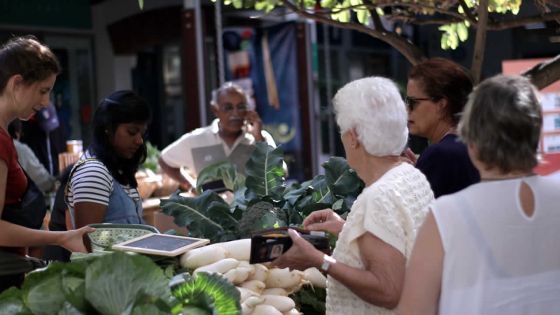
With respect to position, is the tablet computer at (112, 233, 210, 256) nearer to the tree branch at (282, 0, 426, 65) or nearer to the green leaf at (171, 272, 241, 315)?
the green leaf at (171, 272, 241, 315)

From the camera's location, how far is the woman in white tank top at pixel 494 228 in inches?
78.5

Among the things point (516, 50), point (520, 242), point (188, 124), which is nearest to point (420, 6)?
point (520, 242)

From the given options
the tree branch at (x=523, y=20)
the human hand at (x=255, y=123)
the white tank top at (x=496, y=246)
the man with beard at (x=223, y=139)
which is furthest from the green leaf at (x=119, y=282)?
the human hand at (x=255, y=123)

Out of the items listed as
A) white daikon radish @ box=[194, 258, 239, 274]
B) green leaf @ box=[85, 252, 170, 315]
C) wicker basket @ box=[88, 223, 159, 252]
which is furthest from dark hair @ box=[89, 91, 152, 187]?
green leaf @ box=[85, 252, 170, 315]

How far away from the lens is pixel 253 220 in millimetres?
3201

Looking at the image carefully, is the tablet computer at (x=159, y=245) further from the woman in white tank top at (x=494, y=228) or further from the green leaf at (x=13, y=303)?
the woman in white tank top at (x=494, y=228)

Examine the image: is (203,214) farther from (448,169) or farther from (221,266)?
(448,169)

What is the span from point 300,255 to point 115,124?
1.44m

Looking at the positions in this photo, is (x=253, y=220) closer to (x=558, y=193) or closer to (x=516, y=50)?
(x=558, y=193)

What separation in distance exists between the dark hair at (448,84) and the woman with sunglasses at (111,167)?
3.83 feet

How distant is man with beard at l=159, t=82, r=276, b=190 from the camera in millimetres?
5945

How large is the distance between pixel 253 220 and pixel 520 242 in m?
1.36

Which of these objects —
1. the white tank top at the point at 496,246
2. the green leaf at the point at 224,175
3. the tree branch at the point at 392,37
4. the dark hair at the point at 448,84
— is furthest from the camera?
the green leaf at the point at 224,175

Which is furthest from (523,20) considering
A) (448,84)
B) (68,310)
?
(68,310)
